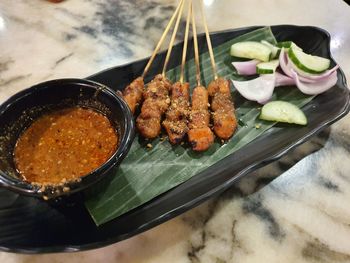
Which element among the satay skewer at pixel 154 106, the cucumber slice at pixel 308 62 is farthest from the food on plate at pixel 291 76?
the satay skewer at pixel 154 106

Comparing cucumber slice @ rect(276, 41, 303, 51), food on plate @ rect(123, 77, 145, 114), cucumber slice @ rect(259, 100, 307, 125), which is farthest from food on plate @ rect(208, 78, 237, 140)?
cucumber slice @ rect(276, 41, 303, 51)

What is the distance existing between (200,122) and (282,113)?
0.62m

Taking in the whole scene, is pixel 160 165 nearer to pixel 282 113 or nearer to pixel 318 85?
pixel 282 113

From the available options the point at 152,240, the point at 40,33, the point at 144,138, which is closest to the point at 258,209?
the point at 152,240

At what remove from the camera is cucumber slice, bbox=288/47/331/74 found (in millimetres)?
2797

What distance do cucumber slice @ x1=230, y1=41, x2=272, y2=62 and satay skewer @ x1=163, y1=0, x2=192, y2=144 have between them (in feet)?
1.75

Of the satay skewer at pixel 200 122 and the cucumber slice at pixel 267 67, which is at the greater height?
the cucumber slice at pixel 267 67

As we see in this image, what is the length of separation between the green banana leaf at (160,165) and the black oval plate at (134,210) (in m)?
0.05

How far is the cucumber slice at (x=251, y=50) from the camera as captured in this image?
301cm

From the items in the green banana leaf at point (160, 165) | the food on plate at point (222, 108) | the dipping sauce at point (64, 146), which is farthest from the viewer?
the food on plate at point (222, 108)

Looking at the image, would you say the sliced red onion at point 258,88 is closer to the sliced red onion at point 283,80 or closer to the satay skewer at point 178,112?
the sliced red onion at point 283,80

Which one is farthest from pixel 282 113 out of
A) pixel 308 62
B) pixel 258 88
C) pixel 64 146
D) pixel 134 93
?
pixel 64 146

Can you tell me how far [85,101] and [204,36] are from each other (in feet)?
A: 4.61

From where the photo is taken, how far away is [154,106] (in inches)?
100
